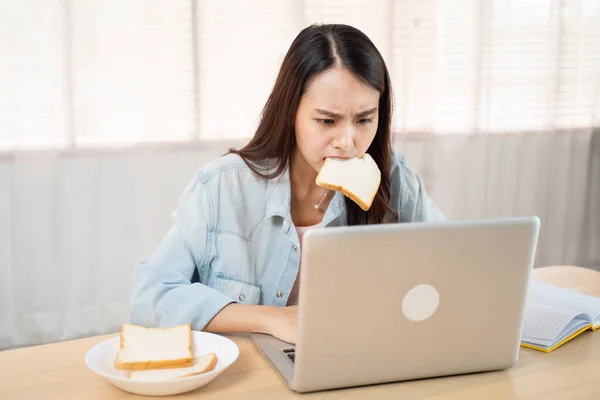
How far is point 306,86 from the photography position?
5.66 ft

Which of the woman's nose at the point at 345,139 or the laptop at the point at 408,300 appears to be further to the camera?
the woman's nose at the point at 345,139

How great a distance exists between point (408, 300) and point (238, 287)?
67cm

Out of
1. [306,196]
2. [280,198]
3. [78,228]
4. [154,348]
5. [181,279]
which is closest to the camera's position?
[154,348]

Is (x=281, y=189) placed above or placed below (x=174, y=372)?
above

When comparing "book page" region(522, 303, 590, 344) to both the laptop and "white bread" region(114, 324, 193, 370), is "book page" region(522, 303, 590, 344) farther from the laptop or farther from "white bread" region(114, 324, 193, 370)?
"white bread" region(114, 324, 193, 370)

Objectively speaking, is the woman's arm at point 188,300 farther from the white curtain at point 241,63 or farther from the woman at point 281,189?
the white curtain at point 241,63

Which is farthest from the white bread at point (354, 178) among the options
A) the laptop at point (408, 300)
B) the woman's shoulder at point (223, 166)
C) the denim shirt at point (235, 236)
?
the laptop at point (408, 300)

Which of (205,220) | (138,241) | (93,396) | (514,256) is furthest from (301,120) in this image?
(138,241)

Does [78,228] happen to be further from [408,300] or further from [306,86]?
[408,300]

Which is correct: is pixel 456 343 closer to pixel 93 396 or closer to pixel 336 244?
pixel 336 244

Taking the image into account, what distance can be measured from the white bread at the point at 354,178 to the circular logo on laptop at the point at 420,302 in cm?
54

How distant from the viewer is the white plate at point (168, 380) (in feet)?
3.75

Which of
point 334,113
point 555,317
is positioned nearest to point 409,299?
point 555,317

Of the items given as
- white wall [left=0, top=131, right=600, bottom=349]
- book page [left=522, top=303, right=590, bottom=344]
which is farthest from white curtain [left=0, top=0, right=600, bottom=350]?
book page [left=522, top=303, right=590, bottom=344]
